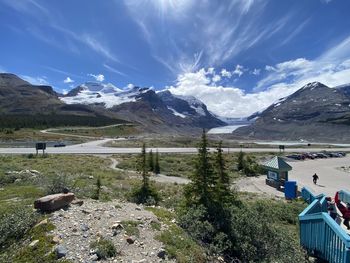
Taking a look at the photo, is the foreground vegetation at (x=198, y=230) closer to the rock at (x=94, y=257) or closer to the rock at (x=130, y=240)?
the rock at (x=94, y=257)

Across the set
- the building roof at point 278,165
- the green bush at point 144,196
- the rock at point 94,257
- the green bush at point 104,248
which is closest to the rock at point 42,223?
the green bush at point 104,248

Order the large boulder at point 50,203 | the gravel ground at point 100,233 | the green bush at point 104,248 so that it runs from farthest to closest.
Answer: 1. the large boulder at point 50,203
2. the gravel ground at point 100,233
3. the green bush at point 104,248

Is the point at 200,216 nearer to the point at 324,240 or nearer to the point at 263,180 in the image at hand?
the point at 324,240

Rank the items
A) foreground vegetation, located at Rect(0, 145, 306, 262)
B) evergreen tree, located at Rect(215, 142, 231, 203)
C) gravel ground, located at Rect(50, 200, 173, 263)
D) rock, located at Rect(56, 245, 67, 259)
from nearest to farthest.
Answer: rock, located at Rect(56, 245, 67, 259) → gravel ground, located at Rect(50, 200, 173, 263) → foreground vegetation, located at Rect(0, 145, 306, 262) → evergreen tree, located at Rect(215, 142, 231, 203)

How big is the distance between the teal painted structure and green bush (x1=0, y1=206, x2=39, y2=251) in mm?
10230

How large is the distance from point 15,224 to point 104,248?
3432mm

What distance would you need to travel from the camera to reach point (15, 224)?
10.3 meters

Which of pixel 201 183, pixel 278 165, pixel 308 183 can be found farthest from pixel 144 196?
pixel 308 183

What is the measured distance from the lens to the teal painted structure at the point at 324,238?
10387 mm

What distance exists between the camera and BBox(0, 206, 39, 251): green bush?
998cm

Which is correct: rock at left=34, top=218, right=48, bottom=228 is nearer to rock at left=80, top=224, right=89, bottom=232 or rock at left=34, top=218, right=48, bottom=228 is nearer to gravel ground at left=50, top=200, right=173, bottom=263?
gravel ground at left=50, top=200, right=173, bottom=263

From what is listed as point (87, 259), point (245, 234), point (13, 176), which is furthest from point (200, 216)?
point (13, 176)

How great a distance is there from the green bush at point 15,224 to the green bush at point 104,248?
2.66 meters

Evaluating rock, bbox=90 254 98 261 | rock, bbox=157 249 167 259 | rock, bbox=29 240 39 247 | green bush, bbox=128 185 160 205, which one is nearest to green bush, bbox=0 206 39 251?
rock, bbox=29 240 39 247
